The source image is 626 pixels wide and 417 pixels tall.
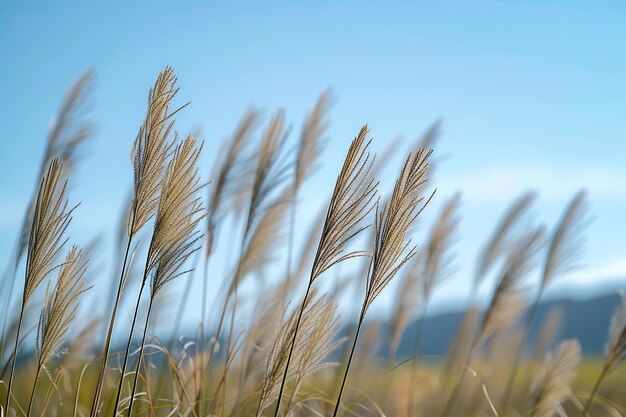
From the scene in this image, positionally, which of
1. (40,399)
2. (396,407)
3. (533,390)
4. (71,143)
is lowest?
(40,399)

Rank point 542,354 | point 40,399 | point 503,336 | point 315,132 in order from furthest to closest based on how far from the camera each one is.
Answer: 1. point 542,354
2. point 503,336
3. point 40,399
4. point 315,132

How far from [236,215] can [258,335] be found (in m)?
0.93

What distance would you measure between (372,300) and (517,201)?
2.00 metres

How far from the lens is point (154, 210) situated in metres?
1.71

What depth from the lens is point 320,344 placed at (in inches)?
67.8

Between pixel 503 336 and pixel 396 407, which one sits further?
pixel 503 336

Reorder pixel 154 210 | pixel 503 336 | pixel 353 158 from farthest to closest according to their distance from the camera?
pixel 503 336
pixel 154 210
pixel 353 158

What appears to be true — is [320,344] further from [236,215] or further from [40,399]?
[40,399]

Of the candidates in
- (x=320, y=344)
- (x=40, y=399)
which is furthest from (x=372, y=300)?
(x=40, y=399)

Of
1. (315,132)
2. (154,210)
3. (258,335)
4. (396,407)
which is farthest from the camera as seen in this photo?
(396,407)

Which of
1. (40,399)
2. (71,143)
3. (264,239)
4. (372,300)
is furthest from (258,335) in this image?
(40,399)

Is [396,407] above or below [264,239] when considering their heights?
below

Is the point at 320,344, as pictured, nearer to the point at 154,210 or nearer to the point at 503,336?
the point at 154,210

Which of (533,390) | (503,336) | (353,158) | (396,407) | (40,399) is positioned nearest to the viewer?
(353,158)
